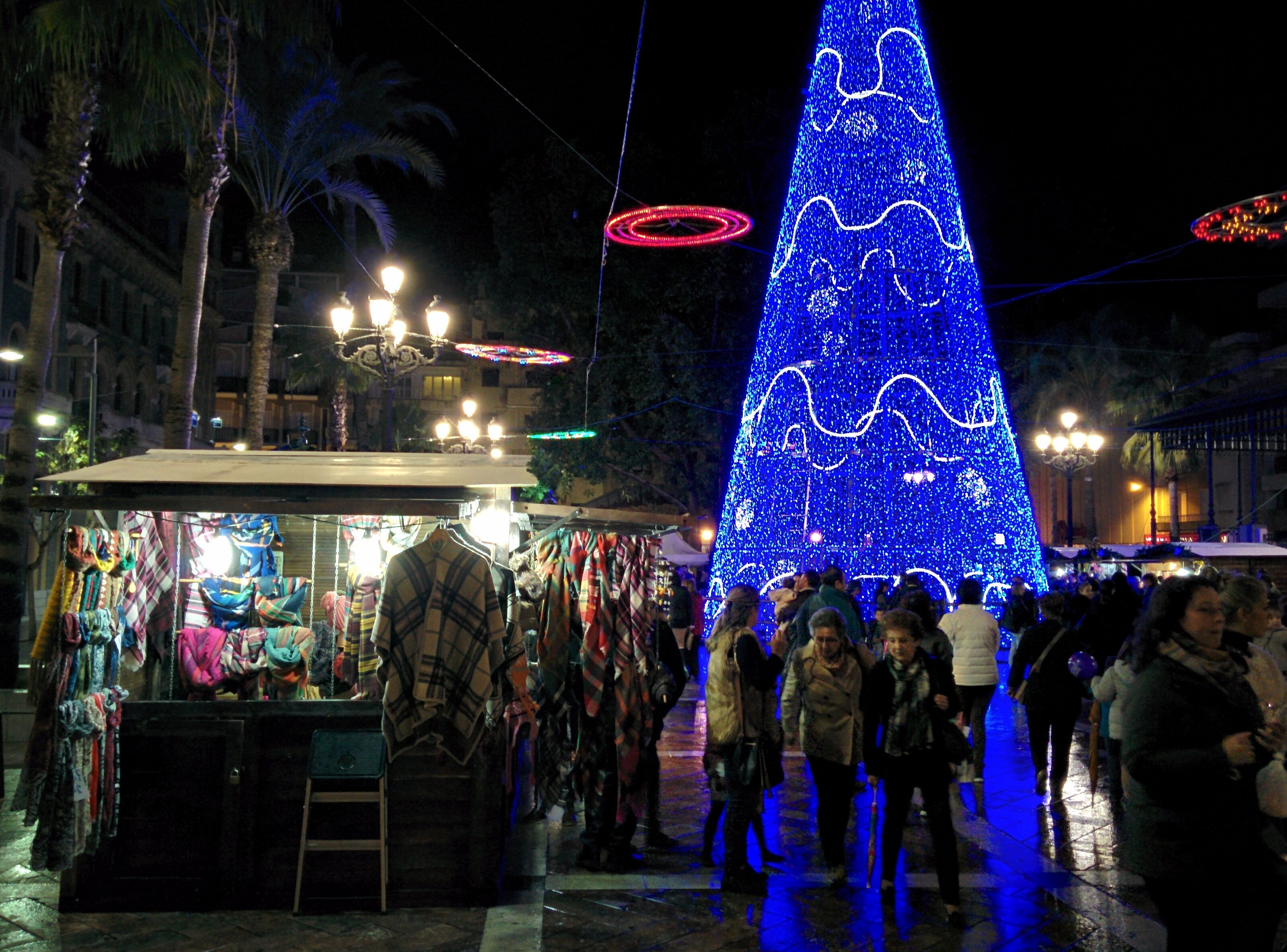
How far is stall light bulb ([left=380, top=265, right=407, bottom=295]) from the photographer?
39.0 feet

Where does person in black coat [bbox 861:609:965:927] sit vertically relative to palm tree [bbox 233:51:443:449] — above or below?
below

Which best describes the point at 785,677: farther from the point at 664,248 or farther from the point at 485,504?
the point at 664,248

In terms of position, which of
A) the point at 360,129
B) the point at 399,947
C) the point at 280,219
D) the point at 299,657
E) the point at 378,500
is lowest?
the point at 399,947

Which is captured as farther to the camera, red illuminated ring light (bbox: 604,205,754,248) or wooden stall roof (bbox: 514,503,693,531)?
red illuminated ring light (bbox: 604,205,754,248)

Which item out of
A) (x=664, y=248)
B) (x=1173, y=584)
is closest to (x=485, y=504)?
(x=1173, y=584)

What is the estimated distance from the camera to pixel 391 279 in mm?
11906

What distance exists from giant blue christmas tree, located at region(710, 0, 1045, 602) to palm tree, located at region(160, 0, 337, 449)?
7120 millimetres

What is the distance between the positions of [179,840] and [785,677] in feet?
11.6

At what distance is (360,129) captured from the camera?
62.2 feet

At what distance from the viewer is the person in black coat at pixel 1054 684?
8.24m

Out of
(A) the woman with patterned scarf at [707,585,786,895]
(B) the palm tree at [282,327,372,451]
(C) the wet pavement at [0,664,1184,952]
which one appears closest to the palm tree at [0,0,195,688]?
Result: (C) the wet pavement at [0,664,1184,952]

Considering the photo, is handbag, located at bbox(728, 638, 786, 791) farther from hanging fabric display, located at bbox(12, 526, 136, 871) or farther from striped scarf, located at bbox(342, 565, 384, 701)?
hanging fabric display, located at bbox(12, 526, 136, 871)

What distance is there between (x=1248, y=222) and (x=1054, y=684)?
21.0ft

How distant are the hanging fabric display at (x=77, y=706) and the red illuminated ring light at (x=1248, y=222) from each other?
10898 millimetres
